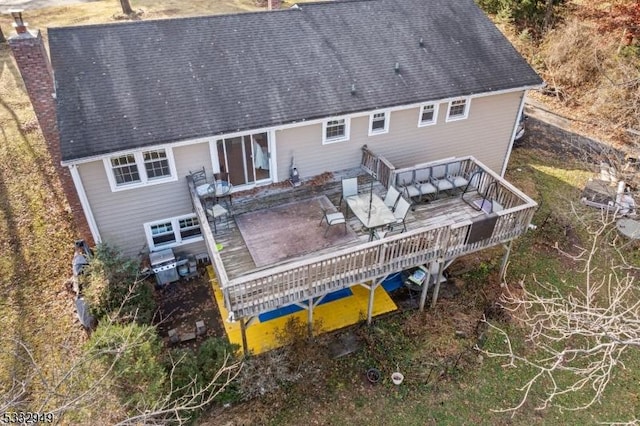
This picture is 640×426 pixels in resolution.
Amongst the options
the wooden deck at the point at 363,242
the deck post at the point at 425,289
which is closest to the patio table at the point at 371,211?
the wooden deck at the point at 363,242

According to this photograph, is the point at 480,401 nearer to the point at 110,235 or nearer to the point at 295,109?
the point at 295,109

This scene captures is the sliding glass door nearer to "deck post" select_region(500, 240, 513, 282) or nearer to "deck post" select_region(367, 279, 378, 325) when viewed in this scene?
"deck post" select_region(367, 279, 378, 325)

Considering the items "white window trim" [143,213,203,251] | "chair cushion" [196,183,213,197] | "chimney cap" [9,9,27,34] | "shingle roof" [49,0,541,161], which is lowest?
"white window trim" [143,213,203,251]

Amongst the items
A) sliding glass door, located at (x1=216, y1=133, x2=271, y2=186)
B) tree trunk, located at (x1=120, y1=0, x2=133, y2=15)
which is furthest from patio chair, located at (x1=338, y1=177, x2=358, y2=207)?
tree trunk, located at (x1=120, y1=0, x2=133, y2=15)

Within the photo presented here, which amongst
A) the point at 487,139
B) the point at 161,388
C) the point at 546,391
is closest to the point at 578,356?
the point at 546,391

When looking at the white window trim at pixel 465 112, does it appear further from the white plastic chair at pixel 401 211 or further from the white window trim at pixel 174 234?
the white window trim at pixel 174 234
